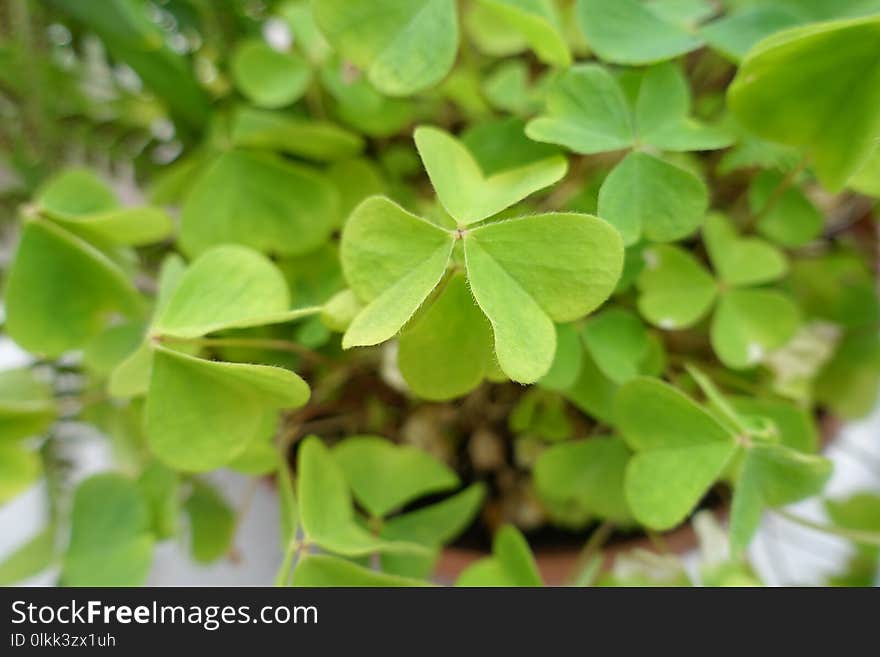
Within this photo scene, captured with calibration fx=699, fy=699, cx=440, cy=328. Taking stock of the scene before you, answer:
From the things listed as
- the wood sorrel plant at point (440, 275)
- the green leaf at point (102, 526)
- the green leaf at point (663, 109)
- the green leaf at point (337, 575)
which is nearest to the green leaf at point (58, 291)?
the wood sorrel plant at point (440, 275)

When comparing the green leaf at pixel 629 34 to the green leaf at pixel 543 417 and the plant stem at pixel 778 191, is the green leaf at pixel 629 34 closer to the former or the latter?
the plant stem at pixel 778 191

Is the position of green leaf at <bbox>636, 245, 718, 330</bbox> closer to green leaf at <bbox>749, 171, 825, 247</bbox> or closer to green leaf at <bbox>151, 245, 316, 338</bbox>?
green leaf at <bbox>749, 171, 825, 247</bbox>

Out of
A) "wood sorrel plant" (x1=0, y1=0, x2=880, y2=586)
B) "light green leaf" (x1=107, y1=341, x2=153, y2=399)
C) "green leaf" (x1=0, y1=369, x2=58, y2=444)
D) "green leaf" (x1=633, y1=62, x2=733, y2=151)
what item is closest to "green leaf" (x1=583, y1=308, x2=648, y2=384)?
"wood sorrel plant" (x1=0, y1=0, x2=880, y2=586)

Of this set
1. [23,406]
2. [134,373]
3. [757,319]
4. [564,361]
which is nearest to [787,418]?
[757,319]

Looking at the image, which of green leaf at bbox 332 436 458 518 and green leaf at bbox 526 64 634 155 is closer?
green leaf at bbox 526 64 634 155
